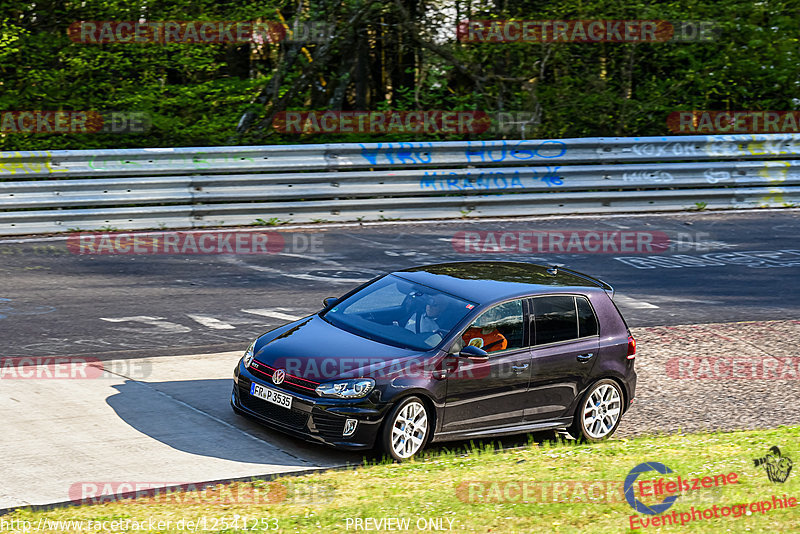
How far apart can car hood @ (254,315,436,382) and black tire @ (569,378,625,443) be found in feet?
5.55

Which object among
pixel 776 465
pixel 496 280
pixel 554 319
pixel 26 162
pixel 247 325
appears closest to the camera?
pixel 776 465

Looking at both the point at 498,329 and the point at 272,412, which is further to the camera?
the point at 498,329

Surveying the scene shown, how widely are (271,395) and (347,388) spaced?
691 mm

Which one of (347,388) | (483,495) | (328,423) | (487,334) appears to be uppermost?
(487,334)

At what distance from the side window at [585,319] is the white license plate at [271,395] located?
2733 mm

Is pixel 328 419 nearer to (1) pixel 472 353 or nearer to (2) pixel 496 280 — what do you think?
(1) pixel 472 353

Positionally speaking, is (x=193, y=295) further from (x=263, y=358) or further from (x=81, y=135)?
(x=81, y=135)

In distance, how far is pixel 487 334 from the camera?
868 cm

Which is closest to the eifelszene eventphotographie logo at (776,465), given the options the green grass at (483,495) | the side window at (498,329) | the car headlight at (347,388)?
the green grass at (483,495)

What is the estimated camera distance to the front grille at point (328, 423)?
8.00 meters

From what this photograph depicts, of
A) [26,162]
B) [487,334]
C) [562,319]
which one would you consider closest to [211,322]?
[487,334]

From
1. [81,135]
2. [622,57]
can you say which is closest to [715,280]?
[622,57]

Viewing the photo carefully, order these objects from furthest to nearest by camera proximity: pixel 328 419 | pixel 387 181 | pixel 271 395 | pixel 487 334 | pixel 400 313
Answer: pixel 387 181 < pixel 400 313 < pixel 487 334 < pixel 271 395 < pixel 328 419

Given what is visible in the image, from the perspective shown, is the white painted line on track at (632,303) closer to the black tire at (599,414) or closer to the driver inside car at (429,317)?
the black tire at (599,414)
